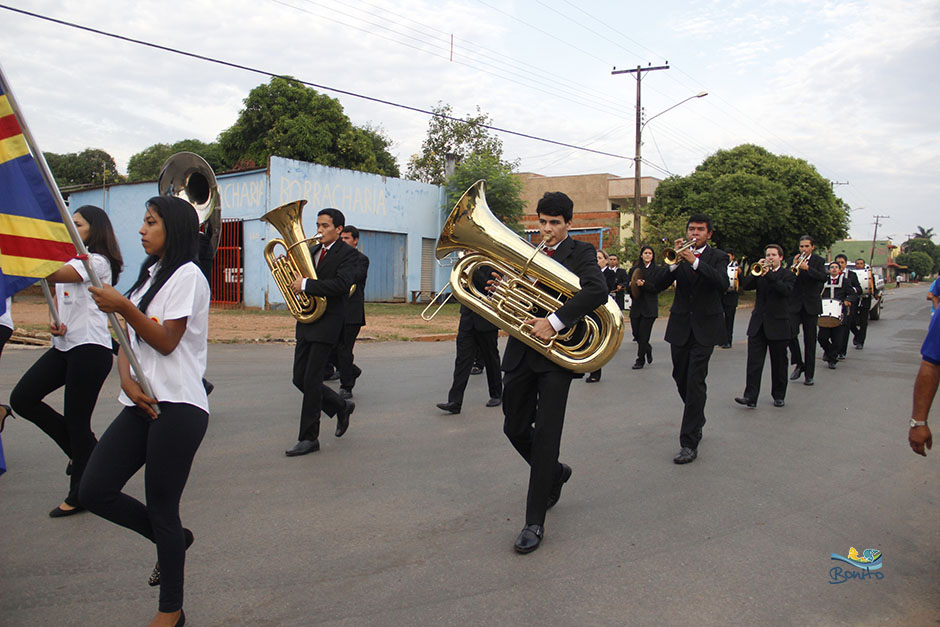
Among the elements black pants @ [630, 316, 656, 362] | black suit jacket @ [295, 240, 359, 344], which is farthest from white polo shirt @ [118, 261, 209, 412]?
black pants @ [630, 316, 656, 362]

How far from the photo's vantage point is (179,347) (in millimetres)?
2836

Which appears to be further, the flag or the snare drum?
the snare drum

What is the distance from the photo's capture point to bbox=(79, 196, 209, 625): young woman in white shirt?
275 cm

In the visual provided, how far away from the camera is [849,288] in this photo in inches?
473

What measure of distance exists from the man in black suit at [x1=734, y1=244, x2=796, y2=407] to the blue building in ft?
39.1

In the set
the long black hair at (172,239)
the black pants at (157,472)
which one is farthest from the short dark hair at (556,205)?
the black pants at (157,472)

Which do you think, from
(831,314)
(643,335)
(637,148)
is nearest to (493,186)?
(637,148)

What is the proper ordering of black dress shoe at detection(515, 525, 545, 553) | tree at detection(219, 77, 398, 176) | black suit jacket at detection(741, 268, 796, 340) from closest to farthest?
black dress shoe at detection(515, 525, 545, 553), black suit jacket at detection(741, 268, 796, 340), tree at detection(219, 77, 398, 176)

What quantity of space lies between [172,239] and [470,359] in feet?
15.5

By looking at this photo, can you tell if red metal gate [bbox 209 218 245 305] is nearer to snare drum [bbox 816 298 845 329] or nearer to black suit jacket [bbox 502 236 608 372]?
snare drum [bbox 816 298 845 329]

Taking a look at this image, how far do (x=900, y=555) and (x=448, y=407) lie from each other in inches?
166

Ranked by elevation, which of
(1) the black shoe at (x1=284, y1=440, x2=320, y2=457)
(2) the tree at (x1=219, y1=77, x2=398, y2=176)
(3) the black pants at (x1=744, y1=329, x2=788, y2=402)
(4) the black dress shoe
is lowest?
(1) the black shoe at (x1=284, y1=440, x2=320, y2=457)

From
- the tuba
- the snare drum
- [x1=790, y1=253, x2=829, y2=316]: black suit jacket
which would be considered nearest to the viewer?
the tuba

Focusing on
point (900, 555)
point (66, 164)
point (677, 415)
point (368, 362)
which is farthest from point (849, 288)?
point (66, 164)
